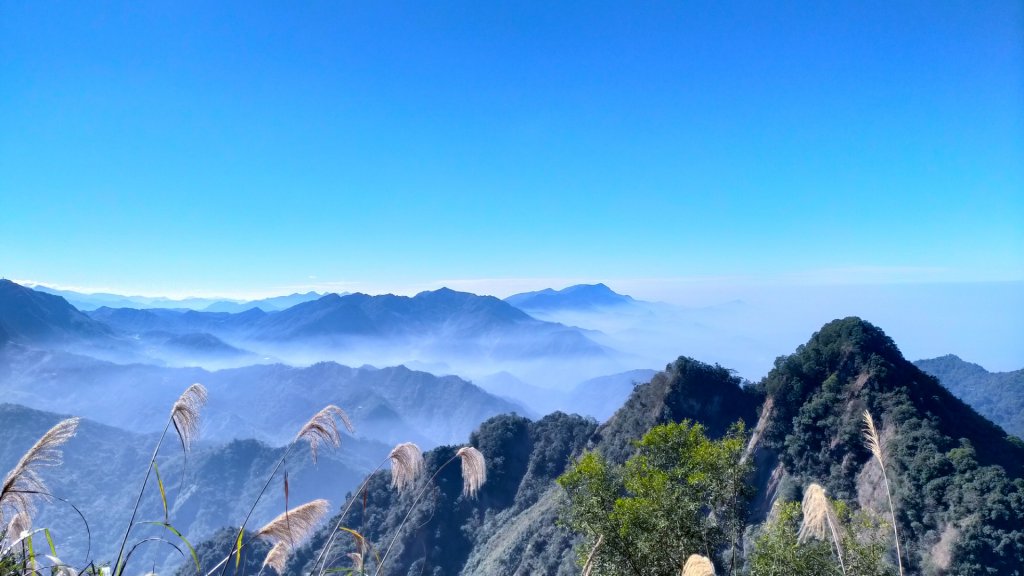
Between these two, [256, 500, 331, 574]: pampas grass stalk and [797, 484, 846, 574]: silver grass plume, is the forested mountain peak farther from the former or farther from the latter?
[256, 500, 331, 574]: pampas grass stalk

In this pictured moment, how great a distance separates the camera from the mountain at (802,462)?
2694 cm

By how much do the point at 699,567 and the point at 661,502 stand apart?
23.0 feet

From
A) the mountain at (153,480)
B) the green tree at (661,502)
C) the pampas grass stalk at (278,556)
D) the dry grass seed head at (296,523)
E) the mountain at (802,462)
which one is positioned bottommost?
the mountain at (153,480)

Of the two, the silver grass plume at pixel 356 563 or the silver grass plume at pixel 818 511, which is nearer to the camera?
the silver grass plume at pixel 818 511

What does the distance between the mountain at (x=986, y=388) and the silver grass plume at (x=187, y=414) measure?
115 meters

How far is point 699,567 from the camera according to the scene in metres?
3.53

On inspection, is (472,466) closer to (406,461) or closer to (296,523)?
(406,461)

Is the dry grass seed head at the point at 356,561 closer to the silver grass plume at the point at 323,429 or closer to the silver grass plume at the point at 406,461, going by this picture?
the silver grass plume at the point at 406,461

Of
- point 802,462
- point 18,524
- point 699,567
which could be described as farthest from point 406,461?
point 802,462

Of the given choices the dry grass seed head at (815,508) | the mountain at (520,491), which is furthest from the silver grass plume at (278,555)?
the mountain at (520,491)

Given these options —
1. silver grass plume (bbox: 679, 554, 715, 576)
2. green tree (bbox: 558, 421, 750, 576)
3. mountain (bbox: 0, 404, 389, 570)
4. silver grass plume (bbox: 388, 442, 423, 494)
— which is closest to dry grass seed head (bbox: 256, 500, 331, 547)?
silver grass plume (bbox: 388, 442, 423, 494)

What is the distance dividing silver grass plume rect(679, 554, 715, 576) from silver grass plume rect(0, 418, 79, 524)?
5.10 metres

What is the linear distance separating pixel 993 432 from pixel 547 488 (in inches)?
1446

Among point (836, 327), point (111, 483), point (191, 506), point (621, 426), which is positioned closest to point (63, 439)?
point (836, 327)
